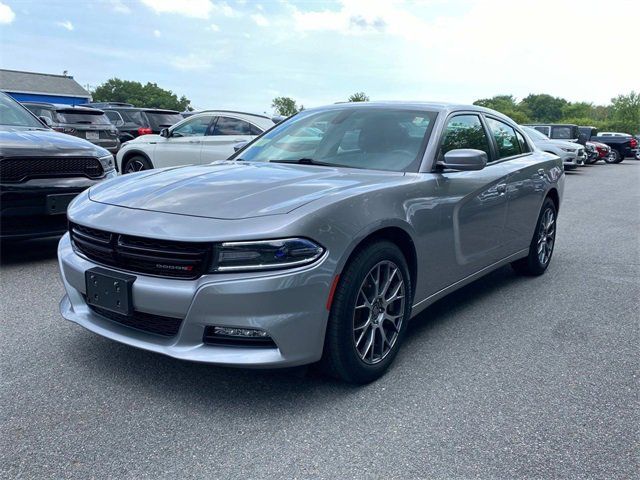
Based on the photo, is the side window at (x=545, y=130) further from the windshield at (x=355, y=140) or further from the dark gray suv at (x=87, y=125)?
the windshield at (x=355, y=140)

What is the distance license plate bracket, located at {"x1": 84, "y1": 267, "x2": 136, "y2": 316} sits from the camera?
2662 mm

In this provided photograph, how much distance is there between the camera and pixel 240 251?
2.54 m

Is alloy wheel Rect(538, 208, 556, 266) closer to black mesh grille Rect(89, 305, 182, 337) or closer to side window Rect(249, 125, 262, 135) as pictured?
black mesh grille Rect(89, 305, 182, 337)

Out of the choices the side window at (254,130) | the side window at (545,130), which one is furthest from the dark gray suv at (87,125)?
the side window at (545,130)

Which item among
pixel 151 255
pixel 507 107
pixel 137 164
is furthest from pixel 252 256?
pixel 507 107

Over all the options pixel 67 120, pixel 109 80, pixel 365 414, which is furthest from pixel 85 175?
pixel 109 80

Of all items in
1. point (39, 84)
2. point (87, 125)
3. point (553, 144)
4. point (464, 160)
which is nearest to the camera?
point (464, 160)

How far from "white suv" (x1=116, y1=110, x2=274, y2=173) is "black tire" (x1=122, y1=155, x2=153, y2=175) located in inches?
0.8

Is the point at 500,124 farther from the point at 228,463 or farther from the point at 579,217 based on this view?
the point at 579,217

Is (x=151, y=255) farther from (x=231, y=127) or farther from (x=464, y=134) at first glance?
(x=231, y=127)

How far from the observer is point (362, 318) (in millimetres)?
2973

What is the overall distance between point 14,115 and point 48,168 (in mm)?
1434

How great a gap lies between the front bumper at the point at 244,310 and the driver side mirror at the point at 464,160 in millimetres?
1302

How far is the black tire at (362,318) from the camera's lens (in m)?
2.76
